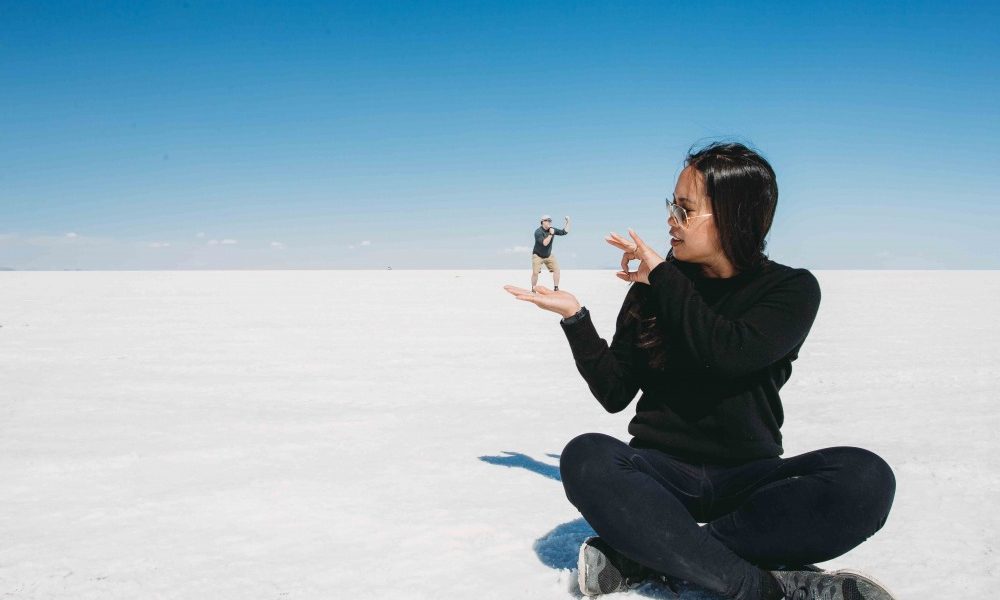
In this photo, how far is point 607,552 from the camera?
1.76 meters

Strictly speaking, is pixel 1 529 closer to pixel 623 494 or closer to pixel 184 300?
pixel 623 494

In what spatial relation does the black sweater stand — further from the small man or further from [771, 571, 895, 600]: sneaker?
the small man

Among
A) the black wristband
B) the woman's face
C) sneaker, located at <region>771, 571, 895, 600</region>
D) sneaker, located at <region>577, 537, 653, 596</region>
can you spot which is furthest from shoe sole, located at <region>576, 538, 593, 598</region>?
the woman's face

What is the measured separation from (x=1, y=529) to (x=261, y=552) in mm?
924

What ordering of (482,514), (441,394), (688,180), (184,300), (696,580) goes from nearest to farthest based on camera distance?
(696,580) → (688,180) → (482,514) → (441,394) → (184,300)

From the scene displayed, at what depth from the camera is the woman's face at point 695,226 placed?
1.87 m

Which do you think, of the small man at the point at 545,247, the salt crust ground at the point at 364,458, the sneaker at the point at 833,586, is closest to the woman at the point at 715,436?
the sneaker at the point at 833,586

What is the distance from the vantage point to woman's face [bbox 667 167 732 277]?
1.87 metres

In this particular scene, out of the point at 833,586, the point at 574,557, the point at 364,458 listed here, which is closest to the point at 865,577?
the point at 833,586

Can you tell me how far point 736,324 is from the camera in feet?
5.64

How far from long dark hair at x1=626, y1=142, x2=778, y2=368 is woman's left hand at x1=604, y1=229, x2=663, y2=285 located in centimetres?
7

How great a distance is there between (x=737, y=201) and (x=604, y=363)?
1.95 ft

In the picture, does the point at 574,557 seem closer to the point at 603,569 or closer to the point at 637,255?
the point at 603,569

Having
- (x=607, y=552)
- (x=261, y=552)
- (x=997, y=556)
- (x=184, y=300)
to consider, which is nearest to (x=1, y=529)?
(x=261, y=552)
